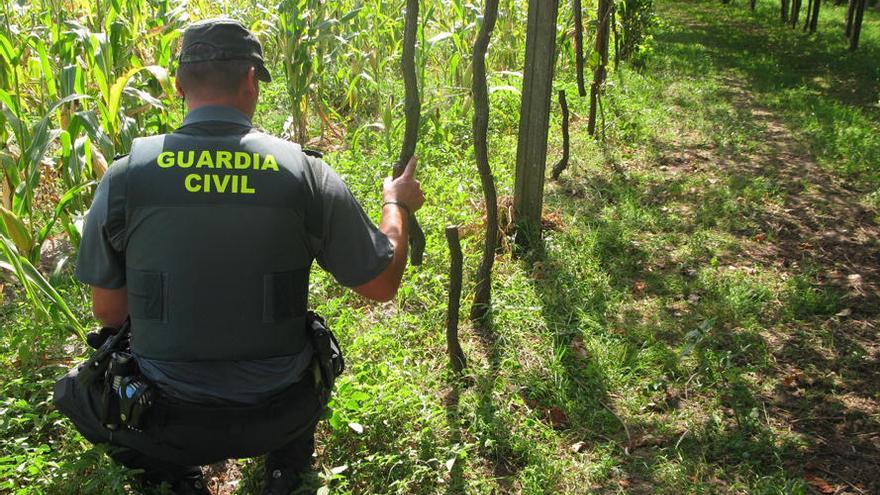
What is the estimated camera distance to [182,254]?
95.3 inches

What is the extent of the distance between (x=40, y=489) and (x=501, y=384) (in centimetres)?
196

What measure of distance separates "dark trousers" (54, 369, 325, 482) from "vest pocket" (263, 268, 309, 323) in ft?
0.96

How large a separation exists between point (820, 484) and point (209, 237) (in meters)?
2.59

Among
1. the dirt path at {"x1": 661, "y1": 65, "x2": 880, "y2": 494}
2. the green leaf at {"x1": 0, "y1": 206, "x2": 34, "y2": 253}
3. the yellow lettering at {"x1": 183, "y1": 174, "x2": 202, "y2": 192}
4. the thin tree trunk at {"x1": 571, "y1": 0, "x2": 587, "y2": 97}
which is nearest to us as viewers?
the yellow lettering at {"x1": 183, "y1": 174, "x2": 202, "y2": 192}

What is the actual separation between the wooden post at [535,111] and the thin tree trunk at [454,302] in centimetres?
140

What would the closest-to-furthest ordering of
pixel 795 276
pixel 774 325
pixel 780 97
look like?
pixel 774 325
pixel 795 276
pixel 780 97

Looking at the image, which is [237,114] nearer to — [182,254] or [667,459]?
[182,254]

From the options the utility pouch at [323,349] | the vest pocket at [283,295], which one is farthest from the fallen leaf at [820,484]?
the vest pocket at [283,295]

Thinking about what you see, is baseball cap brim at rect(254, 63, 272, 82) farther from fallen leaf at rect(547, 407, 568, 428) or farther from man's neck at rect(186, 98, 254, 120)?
fallen leaf at rect(547, 407, 568, 428)

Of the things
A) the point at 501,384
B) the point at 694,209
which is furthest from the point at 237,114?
the point at 694,209

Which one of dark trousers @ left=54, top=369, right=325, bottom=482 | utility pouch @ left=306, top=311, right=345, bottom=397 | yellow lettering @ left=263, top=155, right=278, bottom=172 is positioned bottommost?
dark trousers @ left=54, top=369, right=325, bottom=482

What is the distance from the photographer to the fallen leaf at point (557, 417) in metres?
3.45

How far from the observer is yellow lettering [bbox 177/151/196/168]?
2.41 meters

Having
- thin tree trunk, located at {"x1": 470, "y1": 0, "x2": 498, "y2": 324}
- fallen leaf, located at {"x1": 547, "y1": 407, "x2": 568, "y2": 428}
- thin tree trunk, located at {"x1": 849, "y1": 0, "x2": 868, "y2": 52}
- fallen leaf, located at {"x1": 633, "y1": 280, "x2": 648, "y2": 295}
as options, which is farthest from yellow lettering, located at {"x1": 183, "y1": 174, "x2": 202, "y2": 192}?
thin tree trunk, located at {"x1": 849, "y1": 0, "x2": 868, "y2": 52}
